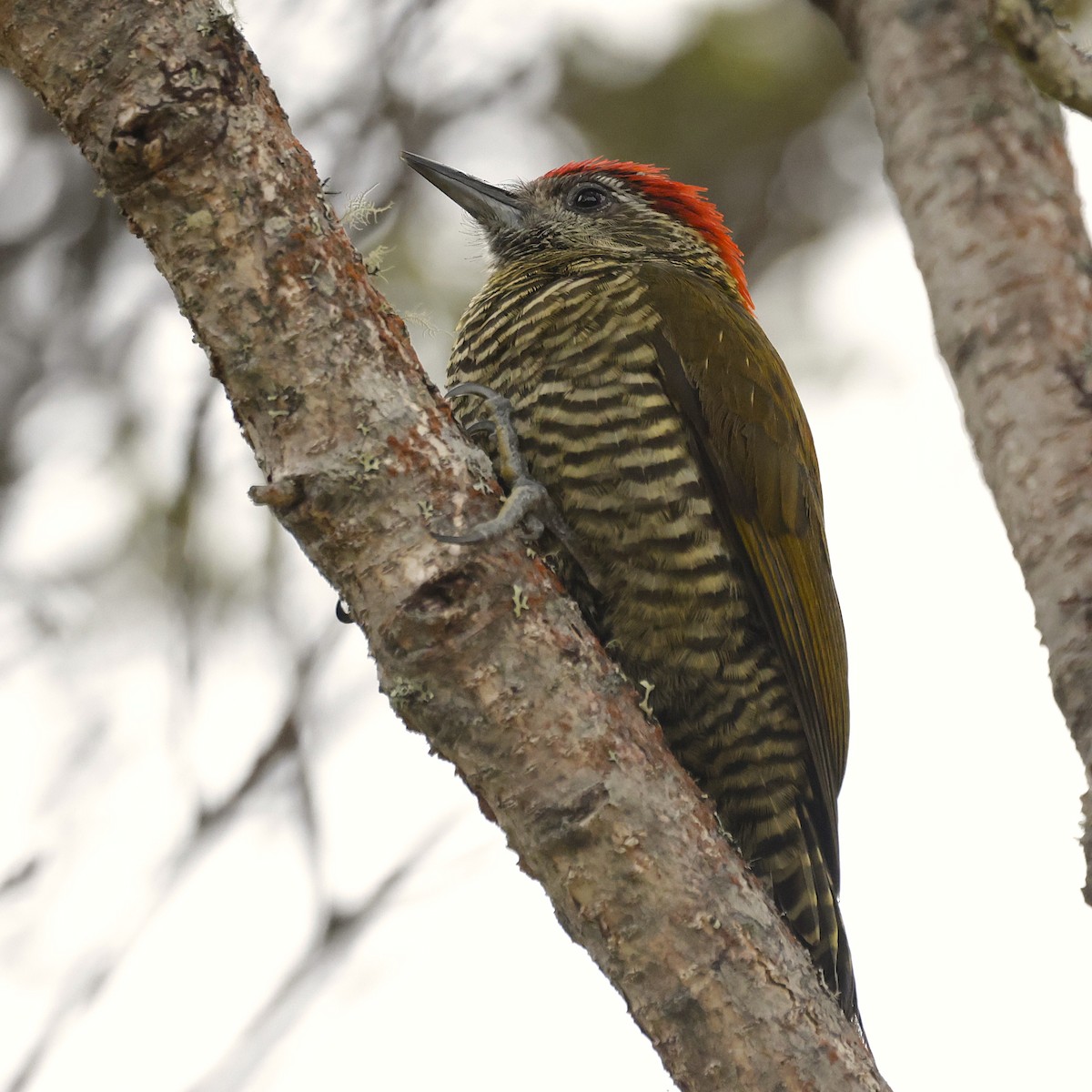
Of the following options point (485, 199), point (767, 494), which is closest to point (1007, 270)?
point (767, 494)

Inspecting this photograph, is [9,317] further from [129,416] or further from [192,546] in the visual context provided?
[192,546]

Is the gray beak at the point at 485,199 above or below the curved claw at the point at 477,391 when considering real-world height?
above

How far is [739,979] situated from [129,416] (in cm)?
313

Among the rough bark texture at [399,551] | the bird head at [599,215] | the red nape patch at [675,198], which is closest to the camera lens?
the rough bark texture at [399,551]

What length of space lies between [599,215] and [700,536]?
63.4 inches

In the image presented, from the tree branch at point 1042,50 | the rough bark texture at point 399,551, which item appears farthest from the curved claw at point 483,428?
the tree branch at point 1042,50

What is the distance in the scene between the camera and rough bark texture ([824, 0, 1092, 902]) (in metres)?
2.35

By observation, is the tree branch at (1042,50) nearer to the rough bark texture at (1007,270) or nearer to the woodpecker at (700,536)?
the rough bark texture at (1007,270)

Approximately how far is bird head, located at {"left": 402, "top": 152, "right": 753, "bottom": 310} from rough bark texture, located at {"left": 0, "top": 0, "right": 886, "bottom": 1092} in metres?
2.05

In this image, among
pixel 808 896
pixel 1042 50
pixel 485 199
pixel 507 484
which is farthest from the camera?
pixel 485 199

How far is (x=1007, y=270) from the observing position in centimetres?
271

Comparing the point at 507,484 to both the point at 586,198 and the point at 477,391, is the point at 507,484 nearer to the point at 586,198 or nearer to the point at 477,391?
the point at 477,391

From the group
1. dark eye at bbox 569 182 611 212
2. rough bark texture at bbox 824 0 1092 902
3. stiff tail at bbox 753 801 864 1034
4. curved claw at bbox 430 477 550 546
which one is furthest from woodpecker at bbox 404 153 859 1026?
dark eye at bbox 569 182 611 212

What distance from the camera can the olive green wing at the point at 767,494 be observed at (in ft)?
10.3
